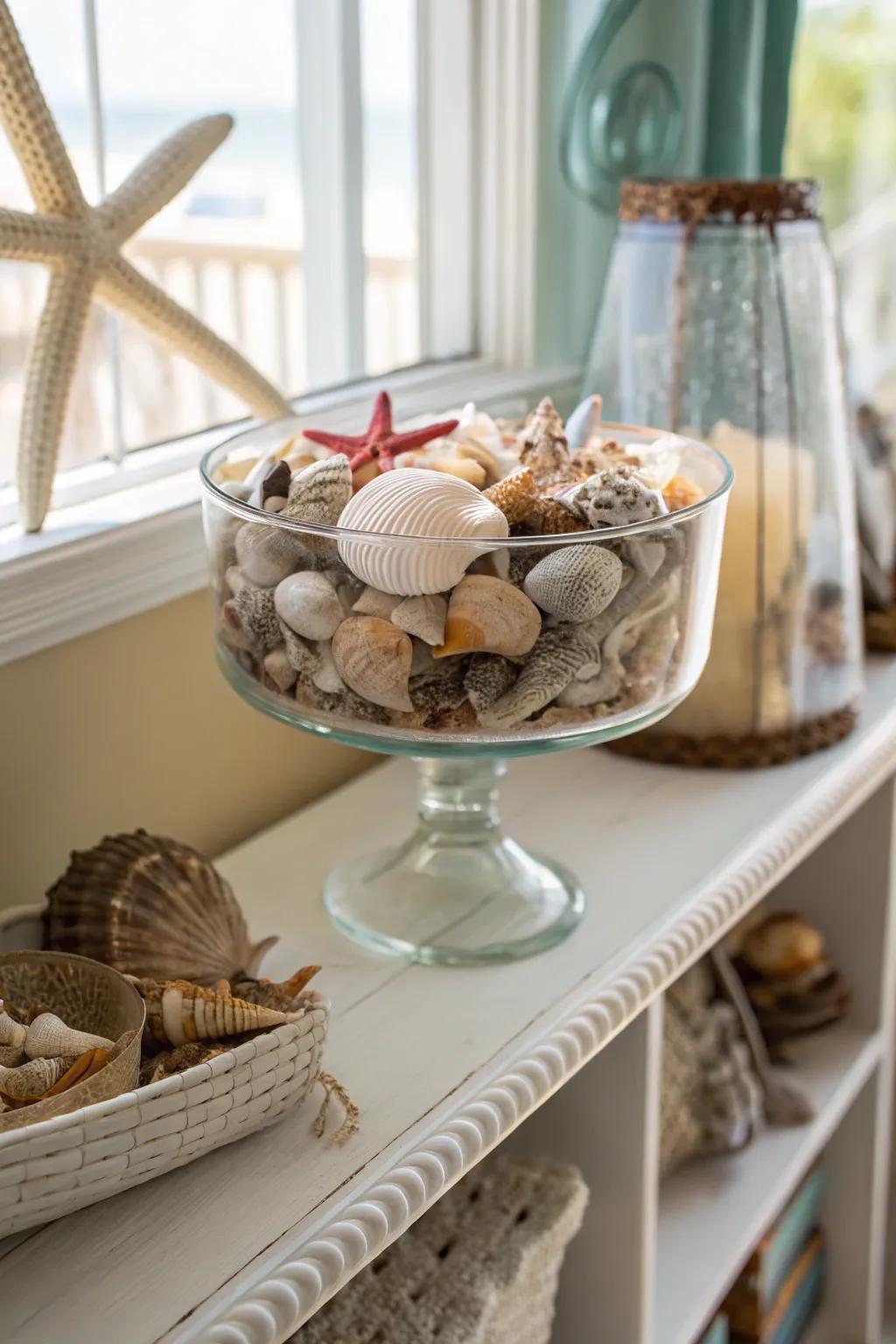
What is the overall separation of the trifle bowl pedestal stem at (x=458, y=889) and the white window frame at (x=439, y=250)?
0.69 ft

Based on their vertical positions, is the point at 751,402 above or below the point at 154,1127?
above

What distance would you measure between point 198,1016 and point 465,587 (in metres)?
0.22

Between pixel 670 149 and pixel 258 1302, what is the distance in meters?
0.94

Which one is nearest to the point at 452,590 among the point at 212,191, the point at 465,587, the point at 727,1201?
the point at 465,587

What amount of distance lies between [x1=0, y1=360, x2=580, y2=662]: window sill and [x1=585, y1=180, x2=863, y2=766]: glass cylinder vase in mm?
111

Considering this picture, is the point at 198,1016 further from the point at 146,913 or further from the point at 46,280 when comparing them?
the point at 46,280

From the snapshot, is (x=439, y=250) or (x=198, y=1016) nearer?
Result: (x=198, y=1016)

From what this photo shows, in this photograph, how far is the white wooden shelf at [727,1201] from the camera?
3.04 ft

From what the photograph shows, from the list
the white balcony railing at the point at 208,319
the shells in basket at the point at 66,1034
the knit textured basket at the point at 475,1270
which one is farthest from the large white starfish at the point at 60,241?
the white balcony railing at the point at 208,319

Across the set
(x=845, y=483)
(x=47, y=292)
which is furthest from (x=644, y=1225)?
(x=47, y=292)

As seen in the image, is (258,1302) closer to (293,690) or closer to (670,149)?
(293,690)

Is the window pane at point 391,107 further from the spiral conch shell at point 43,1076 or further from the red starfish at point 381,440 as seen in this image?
the spiral conch shell at point 43,1076

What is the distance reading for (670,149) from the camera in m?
1.13

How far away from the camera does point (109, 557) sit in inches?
31.5
